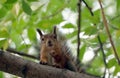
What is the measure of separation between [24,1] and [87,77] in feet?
1.42

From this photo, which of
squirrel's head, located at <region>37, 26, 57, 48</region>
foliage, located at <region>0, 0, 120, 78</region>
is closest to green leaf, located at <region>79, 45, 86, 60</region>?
foliage, located at <region>0, 0, 120, 78</region>

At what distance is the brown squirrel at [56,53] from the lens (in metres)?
1.63

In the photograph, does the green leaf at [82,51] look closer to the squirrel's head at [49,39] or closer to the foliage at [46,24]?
the foliage at [46,24]

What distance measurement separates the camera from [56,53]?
1650 mm

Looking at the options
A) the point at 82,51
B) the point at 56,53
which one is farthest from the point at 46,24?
the point at 82,51

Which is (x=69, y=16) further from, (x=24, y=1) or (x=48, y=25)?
(x=24, y=1)

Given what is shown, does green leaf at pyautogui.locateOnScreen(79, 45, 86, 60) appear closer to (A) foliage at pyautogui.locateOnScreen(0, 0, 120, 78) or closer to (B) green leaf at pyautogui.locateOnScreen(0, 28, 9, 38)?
(A) foliage at pyautogui.locateOnScreen(0, 0, 120, 78)

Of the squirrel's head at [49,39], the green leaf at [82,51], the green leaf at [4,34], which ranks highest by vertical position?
the green leaf at [4,34]

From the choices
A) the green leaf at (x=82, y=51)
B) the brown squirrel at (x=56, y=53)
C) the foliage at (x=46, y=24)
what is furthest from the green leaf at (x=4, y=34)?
the green leaf at (x=82, y=51)

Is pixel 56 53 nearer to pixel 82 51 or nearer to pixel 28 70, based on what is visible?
pixel 82 51

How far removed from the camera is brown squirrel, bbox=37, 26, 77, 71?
1627 millimetres

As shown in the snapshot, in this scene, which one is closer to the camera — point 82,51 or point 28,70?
point 28,70

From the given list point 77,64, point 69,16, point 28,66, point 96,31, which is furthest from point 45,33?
point 28,66

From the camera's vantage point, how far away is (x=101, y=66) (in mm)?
2463
